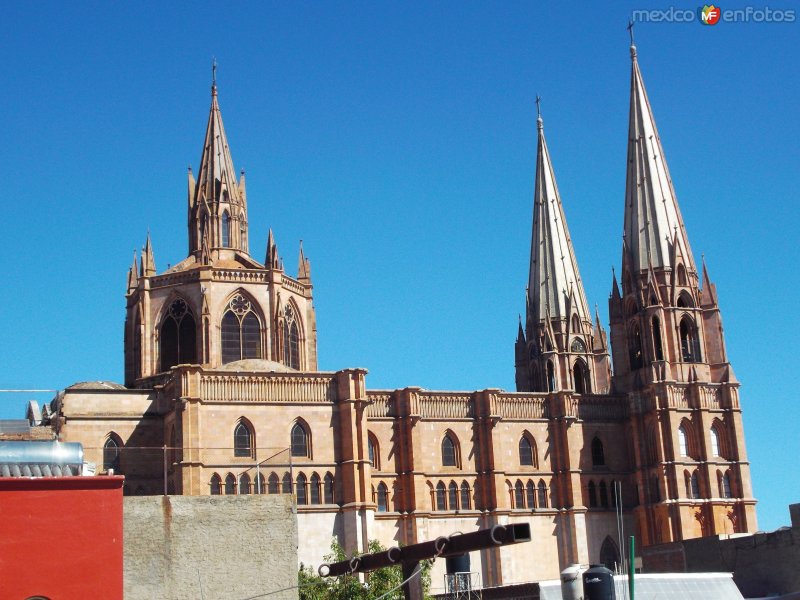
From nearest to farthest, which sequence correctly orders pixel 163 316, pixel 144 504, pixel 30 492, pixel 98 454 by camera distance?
pixel 30 492 < pixel 144 504 < pixel 98 454 < pixel 163 316

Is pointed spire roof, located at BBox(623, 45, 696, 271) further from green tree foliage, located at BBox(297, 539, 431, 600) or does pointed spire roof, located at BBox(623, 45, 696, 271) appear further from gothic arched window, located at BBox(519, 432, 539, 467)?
green tree foliage, located at BBox(297, 539, 431, 600)

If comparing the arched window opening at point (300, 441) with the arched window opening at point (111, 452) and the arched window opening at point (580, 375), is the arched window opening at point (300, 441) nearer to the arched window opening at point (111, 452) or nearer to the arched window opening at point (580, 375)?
the arched window opening at point (111, 452)

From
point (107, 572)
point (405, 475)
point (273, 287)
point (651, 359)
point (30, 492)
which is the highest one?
point (273, 287)

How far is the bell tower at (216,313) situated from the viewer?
60062 millimetres

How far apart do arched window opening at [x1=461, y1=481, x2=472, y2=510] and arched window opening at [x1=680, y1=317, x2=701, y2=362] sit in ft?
44.2

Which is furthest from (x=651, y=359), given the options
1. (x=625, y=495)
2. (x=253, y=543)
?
(x=253, y=543)

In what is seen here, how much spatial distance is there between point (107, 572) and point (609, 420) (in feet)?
136

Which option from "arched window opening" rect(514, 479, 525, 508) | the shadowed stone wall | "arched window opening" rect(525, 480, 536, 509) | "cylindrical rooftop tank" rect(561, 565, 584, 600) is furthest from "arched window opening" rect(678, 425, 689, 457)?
the shadowed stone wall

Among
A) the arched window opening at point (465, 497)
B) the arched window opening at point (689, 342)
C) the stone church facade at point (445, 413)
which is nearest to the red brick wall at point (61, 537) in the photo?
the stone church facade at point (445, 413)

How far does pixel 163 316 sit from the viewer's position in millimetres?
60656

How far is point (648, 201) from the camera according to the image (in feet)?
217

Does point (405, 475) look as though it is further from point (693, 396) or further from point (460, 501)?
point (693, 396)

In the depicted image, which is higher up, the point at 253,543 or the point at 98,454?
the point at 98,454

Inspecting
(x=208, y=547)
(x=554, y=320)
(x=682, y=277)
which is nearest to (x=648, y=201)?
(x=682, y=277)
